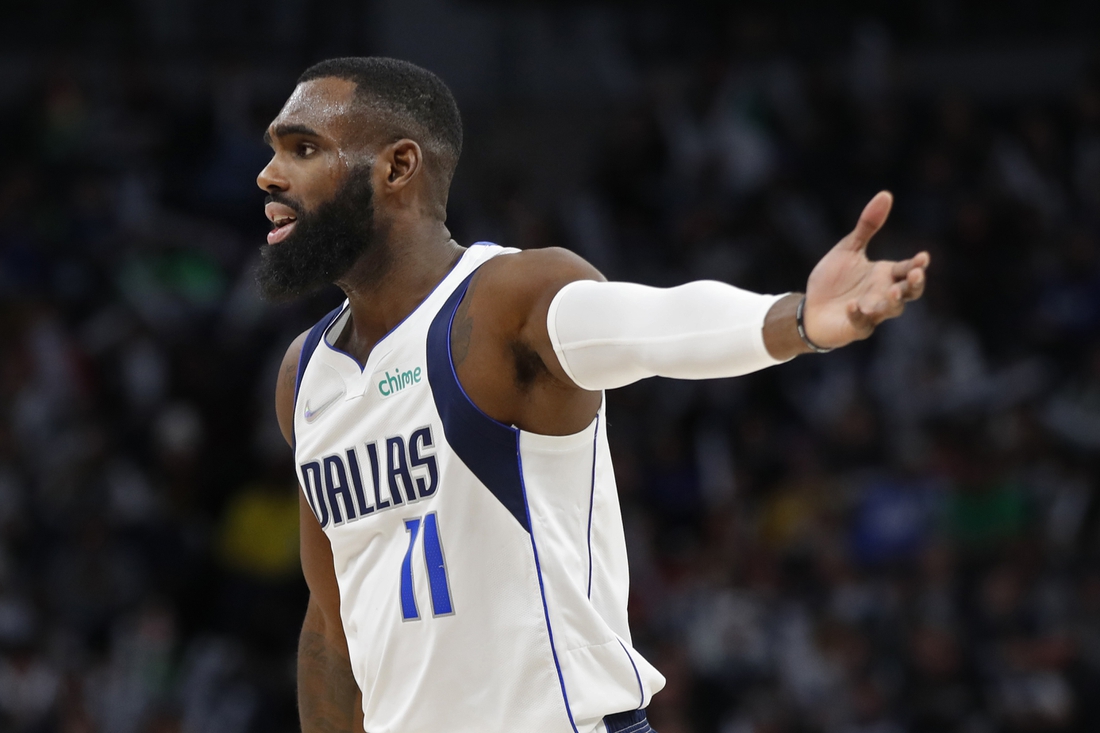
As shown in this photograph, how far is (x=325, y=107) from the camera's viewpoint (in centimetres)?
359

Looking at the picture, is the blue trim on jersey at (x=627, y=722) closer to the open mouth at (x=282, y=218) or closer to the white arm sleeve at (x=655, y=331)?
the white arm sleeve at (x=655, y=331)

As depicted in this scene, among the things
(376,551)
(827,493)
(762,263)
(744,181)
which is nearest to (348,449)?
(376,551)

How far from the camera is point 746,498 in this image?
33.3ft

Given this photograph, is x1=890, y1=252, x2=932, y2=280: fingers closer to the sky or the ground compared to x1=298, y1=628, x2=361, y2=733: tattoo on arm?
closer to the sky

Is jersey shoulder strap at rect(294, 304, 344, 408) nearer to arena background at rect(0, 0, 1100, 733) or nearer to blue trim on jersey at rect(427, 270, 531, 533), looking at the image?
blue trim on jersey at rect(427, 270, 531, 533)

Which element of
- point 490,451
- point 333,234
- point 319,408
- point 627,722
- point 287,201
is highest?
point 287,201

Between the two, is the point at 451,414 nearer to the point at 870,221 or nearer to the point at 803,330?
the point at 803,330

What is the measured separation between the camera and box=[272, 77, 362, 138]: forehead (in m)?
3.57

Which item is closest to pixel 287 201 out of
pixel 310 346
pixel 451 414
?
pixel 310 346

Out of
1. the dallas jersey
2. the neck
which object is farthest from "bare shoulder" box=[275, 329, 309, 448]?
the dallas jersey

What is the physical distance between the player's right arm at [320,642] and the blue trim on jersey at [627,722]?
84 cm

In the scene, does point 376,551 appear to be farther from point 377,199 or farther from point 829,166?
point 829,166

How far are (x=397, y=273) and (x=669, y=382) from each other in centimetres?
779

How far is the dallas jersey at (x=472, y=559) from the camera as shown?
3.27 metres
